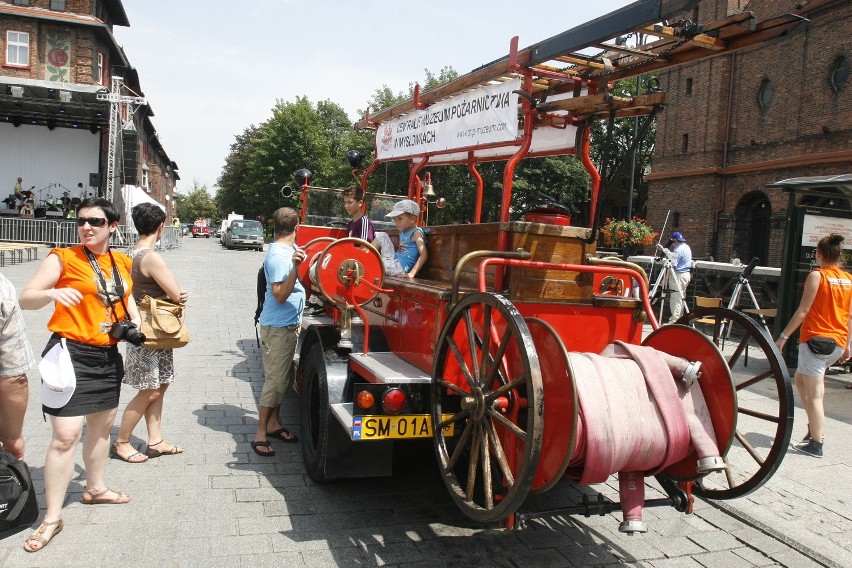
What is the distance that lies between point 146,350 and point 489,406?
2.72m

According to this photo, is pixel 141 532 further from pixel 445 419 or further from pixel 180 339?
pixel 445 419

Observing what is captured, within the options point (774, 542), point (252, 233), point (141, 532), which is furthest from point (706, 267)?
point (252, 233)

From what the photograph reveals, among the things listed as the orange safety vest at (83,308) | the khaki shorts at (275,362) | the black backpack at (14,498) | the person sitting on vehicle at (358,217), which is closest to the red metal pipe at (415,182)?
the person sitting on vehicle at (358,217)

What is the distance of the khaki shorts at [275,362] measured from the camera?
15.8 ft

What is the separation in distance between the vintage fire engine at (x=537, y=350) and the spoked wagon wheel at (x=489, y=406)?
0.03 ft

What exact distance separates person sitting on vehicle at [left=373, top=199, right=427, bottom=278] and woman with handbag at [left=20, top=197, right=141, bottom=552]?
186 centimetres

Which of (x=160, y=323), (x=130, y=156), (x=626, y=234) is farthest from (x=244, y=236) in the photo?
(x=160, y=323)

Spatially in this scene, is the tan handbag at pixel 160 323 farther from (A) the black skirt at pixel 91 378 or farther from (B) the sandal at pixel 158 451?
(B) the sandal at pixel 158 451

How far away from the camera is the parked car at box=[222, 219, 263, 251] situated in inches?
1454

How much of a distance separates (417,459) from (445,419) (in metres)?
1.52

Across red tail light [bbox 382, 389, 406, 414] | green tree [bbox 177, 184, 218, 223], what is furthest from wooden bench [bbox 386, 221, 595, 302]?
green tree [bbox 177, 184, 218, 223]

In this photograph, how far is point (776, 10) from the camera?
21188 mm

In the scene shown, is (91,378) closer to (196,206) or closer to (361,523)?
(361,523)

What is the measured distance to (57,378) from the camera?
3330mm
